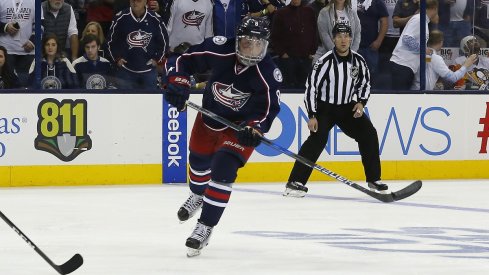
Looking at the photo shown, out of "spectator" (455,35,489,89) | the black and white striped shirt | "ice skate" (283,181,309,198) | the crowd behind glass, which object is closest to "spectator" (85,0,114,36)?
the crowd behind glass

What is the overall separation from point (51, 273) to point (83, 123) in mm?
3973

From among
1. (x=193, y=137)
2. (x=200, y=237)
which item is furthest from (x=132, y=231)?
(x=200, y=237)

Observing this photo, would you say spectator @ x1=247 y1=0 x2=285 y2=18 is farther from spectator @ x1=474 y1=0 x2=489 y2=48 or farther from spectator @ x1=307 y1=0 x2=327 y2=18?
spectator @ x1=474 y1=0 x2=489 y2=48

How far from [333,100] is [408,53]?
5.22 ft

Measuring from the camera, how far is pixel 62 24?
853 centimetres

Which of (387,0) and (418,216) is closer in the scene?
(418,216)

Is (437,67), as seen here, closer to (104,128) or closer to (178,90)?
(104,128)

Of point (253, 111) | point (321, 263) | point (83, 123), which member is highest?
point (253, 111)

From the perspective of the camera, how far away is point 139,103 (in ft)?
28.5

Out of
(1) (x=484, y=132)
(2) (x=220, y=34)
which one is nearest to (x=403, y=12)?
(1) (x=484, y=132)

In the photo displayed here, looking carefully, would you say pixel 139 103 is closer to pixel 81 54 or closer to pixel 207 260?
pixel 81 54

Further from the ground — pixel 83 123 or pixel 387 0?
pixel 387 0

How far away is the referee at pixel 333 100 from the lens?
7.98 m

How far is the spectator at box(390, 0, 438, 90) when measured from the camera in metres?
9.33
